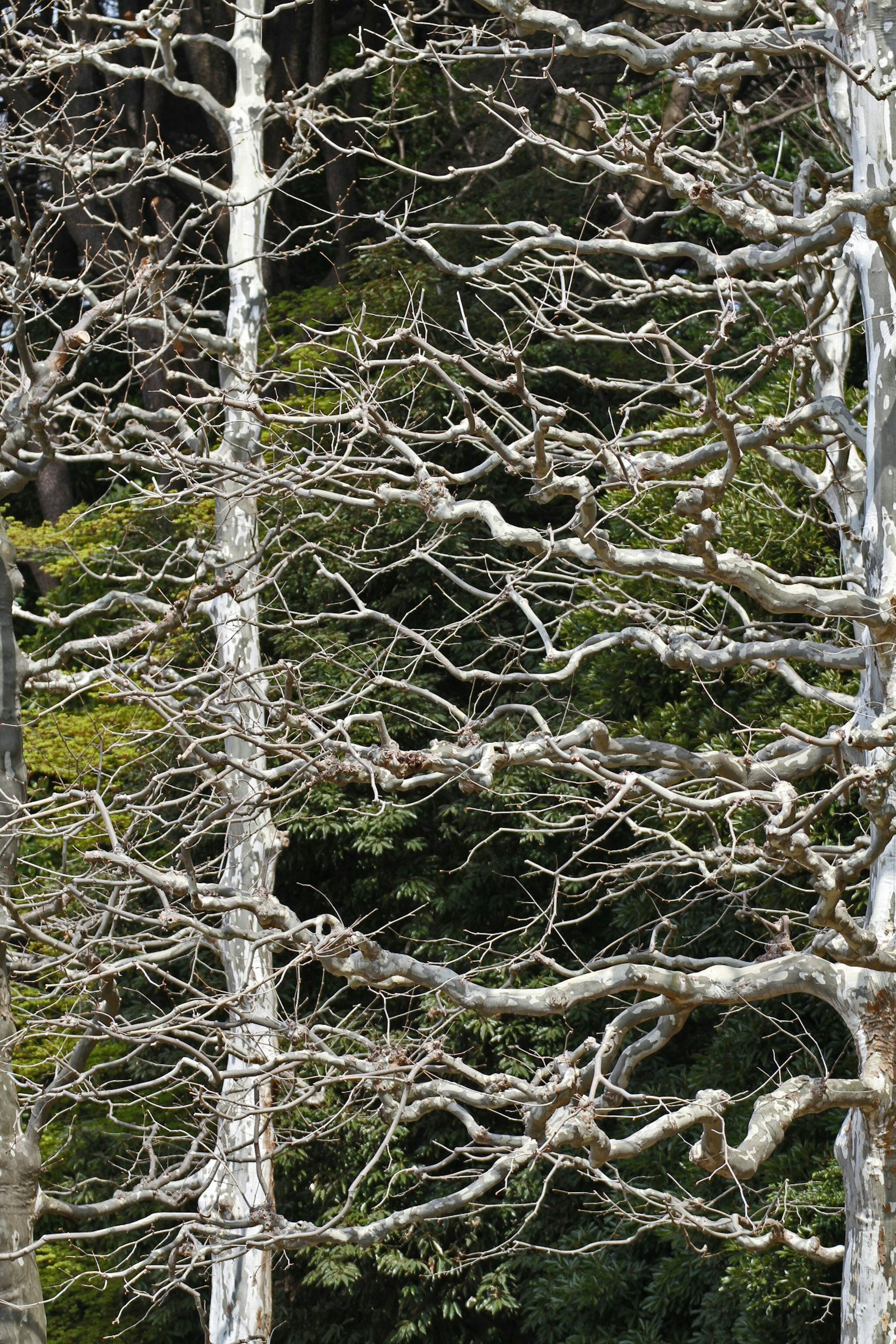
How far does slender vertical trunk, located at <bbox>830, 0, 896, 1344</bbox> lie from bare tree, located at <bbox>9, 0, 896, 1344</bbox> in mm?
16

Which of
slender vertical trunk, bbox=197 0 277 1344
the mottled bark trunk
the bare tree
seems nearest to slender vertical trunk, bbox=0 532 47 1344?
the bare tree

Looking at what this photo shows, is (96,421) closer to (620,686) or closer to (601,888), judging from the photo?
(620,686)

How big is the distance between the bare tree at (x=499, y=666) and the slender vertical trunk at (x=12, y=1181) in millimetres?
23

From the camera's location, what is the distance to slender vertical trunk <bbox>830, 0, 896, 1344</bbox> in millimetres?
4961

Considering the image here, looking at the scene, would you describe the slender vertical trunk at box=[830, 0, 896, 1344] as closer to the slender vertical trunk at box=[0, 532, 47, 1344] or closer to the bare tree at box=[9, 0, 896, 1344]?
the bare tree at box=[9, 0, 896, 1344]

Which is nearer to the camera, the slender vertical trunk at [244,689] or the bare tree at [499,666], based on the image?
the bare tree at [499,666]

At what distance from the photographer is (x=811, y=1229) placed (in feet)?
22.7

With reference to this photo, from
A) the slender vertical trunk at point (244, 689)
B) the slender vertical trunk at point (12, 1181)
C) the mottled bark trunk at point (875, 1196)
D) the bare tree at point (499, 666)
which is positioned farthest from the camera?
the slender vertical trunk at point (244, 689)

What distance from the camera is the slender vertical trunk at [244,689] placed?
23.1ft

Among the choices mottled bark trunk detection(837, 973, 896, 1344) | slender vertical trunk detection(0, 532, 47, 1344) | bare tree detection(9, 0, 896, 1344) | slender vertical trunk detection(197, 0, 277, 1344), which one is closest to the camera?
bare tree detection(9, 0, 896, 1344)

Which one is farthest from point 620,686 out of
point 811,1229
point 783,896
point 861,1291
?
point 861,1291

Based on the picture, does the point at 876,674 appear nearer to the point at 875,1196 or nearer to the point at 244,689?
the point at 875,1196

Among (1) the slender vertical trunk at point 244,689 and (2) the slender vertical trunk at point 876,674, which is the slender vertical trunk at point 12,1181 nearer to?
(1) the slender vertical trunk at point 244,689

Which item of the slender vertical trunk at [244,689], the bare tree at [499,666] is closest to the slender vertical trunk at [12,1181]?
→ the bare tree at [499,666]
